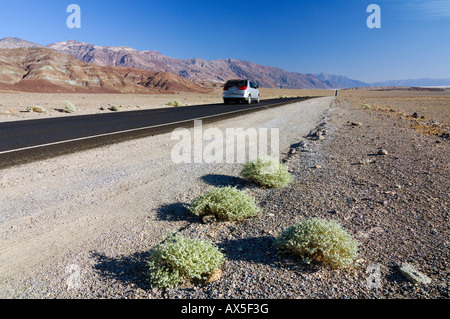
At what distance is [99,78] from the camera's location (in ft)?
369

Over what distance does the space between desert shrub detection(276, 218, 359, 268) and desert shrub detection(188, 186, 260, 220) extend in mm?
889

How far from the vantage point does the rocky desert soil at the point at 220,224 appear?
2.50 metres

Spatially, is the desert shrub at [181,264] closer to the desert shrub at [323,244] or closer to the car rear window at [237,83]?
the desert shrub at [323,244]

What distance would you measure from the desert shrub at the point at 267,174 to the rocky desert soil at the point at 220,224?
0.17 m

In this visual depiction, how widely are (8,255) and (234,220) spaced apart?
2.49 metres

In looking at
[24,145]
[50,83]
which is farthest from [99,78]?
[24,145]

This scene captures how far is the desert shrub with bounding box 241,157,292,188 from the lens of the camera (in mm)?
4957

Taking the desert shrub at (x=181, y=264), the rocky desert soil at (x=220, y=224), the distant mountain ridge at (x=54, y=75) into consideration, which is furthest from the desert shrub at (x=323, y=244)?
the distant mountain ridge at (x=54, y=75)

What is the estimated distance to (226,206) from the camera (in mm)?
3801
